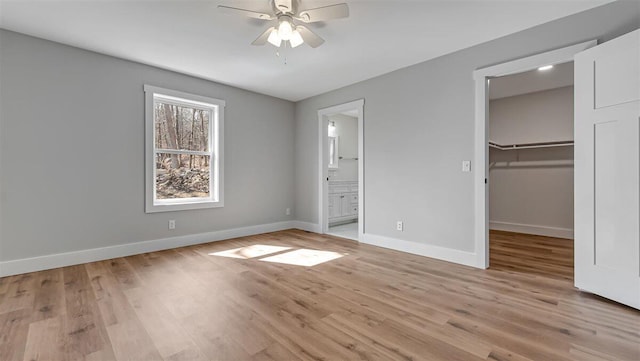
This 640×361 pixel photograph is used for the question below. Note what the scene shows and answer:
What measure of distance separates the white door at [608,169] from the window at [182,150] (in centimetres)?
444

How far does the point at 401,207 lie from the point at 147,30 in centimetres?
366

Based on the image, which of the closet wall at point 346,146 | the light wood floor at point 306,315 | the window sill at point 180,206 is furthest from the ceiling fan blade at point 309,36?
the closet wall at point 346,146

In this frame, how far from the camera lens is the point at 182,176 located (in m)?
4.20

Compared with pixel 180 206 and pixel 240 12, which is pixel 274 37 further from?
pixel 180 206

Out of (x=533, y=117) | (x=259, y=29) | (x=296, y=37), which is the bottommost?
(x=533, y=117)

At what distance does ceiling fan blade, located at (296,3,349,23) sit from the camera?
7.06 feet

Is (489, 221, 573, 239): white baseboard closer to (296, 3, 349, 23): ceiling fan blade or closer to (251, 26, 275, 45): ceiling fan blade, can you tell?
(296, 3, 349, 23): ceiling fan blade

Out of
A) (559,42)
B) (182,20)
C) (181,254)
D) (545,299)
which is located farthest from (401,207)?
(182,20)

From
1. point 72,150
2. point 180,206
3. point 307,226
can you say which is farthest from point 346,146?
point 72,150

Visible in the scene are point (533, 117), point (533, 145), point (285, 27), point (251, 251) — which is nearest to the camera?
point (285, 27)

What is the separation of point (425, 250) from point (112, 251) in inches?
157

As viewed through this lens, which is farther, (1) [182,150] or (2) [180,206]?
(1) [182,150]

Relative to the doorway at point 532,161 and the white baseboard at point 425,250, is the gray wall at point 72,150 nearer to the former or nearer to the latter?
the white baseboard at point 425,250

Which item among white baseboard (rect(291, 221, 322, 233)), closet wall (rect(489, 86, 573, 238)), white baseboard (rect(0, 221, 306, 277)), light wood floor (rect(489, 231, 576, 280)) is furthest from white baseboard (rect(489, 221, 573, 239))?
white baseboard (rect(0, 221, 306, 277))
